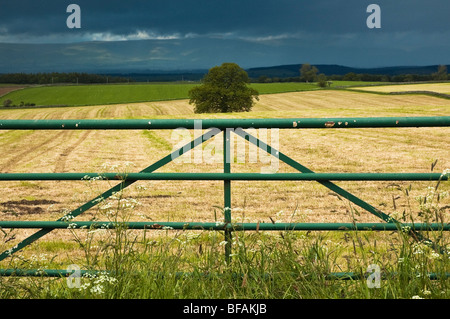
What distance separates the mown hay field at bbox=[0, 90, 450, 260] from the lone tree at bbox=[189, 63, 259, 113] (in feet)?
113

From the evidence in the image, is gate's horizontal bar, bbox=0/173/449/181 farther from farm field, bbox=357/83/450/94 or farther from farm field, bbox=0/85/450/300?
farm field, bbox=357/83/450/94

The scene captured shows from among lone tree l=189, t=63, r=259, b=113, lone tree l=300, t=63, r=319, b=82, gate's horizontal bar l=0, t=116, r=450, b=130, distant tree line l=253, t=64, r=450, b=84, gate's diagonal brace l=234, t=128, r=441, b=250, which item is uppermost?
lone tree l=300, t=63, r=319, b=82

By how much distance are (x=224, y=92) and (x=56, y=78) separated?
52.5m

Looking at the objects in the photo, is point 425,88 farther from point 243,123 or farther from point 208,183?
point 243,123

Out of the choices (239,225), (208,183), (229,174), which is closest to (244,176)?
(229,174)

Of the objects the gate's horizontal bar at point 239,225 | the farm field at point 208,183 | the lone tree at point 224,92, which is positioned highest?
the lone tree at point 224,92

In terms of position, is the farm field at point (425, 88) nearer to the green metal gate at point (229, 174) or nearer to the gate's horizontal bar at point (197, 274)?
the green metal gate at point (229, 174)

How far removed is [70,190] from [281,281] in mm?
9463

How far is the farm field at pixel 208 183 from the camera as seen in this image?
268 inches

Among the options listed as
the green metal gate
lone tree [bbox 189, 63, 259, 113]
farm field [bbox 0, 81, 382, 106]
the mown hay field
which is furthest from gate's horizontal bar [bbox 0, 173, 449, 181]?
farm field [bbox 0, 81, 382, 106]

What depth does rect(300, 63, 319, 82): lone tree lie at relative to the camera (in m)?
107

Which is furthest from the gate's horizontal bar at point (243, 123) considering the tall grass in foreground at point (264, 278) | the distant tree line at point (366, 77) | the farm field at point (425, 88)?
the distant tree line at point (366, 77)

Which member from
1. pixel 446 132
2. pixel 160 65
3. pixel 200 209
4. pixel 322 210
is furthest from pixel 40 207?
pixel 160 65

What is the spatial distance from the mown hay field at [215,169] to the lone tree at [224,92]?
34.5 m
